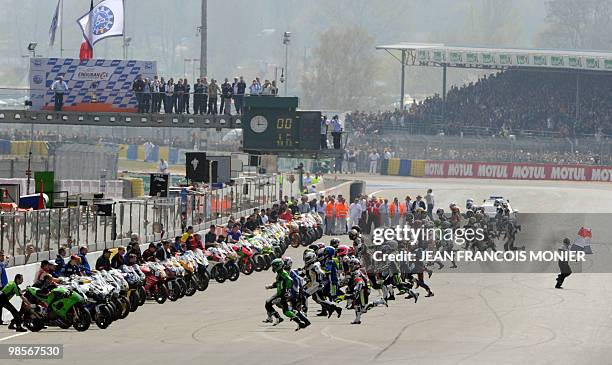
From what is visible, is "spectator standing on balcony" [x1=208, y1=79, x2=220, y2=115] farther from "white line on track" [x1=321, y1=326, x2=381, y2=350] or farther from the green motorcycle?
the green motorcycle

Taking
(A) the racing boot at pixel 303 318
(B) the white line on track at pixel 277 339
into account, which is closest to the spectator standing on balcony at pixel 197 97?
(A) the racing boot at pixel 303 318

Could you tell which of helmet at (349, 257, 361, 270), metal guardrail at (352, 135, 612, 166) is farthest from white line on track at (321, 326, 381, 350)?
metal guardrail at (352, 135, 612, 166)

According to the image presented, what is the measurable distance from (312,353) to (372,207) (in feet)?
81.2

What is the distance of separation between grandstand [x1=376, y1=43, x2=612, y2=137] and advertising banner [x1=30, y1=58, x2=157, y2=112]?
28.1 metres

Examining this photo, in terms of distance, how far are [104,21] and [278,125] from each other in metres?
14.6

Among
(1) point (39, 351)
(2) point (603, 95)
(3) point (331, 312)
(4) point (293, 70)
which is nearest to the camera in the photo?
→ (1) point (39, 351)

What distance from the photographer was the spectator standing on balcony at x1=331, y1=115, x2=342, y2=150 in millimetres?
49844

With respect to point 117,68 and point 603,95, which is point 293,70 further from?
point 117,68

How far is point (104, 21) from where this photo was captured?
5962 centimetres

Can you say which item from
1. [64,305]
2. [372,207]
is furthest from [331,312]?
[372,207]

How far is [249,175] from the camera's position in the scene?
5022cm

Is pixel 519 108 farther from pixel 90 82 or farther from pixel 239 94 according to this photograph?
pixel 90 82

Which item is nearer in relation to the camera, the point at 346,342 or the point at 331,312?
the point at 346,342

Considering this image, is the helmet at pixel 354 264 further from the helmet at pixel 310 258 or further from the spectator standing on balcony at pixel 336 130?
the spectator standing on balcony at pixel 336 130
